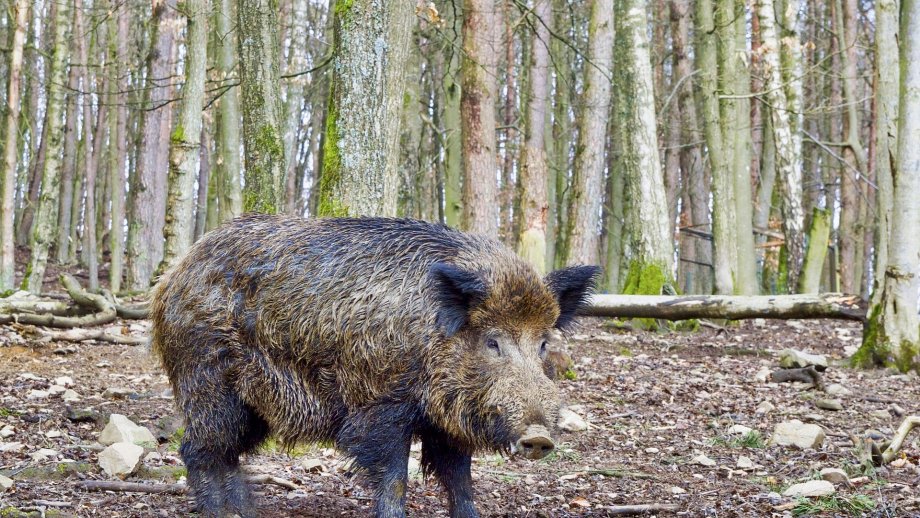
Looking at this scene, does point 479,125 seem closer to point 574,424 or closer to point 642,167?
point 642,167

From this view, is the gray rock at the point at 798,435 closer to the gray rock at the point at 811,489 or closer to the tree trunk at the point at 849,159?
the gray rock at the point at 811,489

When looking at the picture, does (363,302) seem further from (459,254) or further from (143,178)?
(143,178)

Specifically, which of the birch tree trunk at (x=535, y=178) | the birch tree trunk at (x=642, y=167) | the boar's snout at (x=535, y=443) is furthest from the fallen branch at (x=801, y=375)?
the boar's snout at (x=535, y=443)

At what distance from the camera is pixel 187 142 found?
44.2ft

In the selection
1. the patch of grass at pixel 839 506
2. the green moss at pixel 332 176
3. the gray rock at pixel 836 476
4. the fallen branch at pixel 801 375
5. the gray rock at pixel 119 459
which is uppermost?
the green moss at pixel 332 176

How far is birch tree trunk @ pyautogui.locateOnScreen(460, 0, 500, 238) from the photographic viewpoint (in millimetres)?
13344

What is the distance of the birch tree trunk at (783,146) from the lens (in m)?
17.7

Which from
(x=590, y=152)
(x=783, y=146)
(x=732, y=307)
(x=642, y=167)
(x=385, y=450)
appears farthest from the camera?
(x=783, y=146)

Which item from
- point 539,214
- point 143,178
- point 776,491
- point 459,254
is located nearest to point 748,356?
point 539,214

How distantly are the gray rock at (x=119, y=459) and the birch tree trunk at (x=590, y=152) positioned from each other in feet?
34.6

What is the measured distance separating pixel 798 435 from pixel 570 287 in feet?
10.5

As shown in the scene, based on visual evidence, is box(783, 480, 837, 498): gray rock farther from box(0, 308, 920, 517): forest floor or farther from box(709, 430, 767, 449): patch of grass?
box(709, 430, 767, 449): patch of grass

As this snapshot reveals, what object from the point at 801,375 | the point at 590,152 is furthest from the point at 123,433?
the point at 590,152

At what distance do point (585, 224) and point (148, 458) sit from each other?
1053cm
